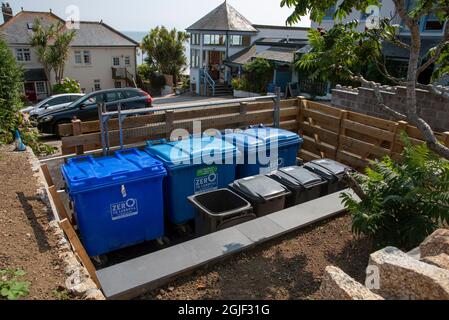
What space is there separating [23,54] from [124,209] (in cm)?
3388

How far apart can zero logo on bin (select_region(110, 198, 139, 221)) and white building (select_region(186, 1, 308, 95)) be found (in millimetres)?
29969

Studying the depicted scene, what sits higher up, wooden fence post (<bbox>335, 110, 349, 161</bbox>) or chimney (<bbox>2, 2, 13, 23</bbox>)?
chimney (<bbox>2, 2, 13, 23</bbox>)

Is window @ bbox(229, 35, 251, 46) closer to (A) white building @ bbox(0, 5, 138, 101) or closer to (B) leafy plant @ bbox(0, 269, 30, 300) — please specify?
(A) white building @ bbox(0, 5, 138, 101)

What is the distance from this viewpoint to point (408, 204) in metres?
3.66

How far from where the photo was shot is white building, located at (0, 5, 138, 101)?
32.8 m

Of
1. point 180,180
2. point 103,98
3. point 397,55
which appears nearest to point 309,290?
point 180,180

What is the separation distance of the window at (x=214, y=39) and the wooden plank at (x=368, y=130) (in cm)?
3180

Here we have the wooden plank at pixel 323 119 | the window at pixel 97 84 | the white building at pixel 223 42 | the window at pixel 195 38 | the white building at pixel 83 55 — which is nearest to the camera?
the wooden plank at pixel 323 119

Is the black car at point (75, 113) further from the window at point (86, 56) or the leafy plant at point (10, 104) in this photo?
the window at point (86, 56)

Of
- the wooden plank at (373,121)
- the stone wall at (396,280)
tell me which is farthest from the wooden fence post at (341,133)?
the stone wall at (396,280)

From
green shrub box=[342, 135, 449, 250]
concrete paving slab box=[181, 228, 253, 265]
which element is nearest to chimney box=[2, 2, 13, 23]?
concrete paving slab box=[181, 228, 253, 265]

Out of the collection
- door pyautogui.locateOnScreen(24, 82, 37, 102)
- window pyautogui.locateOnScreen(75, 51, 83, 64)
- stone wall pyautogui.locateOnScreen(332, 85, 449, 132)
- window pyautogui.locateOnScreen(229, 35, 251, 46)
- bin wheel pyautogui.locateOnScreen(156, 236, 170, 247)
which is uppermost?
window pyautogui.locateOnScreen(229, 35, 251, 46)

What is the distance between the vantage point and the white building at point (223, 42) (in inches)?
1422

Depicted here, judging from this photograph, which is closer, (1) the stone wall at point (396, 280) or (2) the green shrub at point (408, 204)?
(1) the stone wall at point (396, 280)
